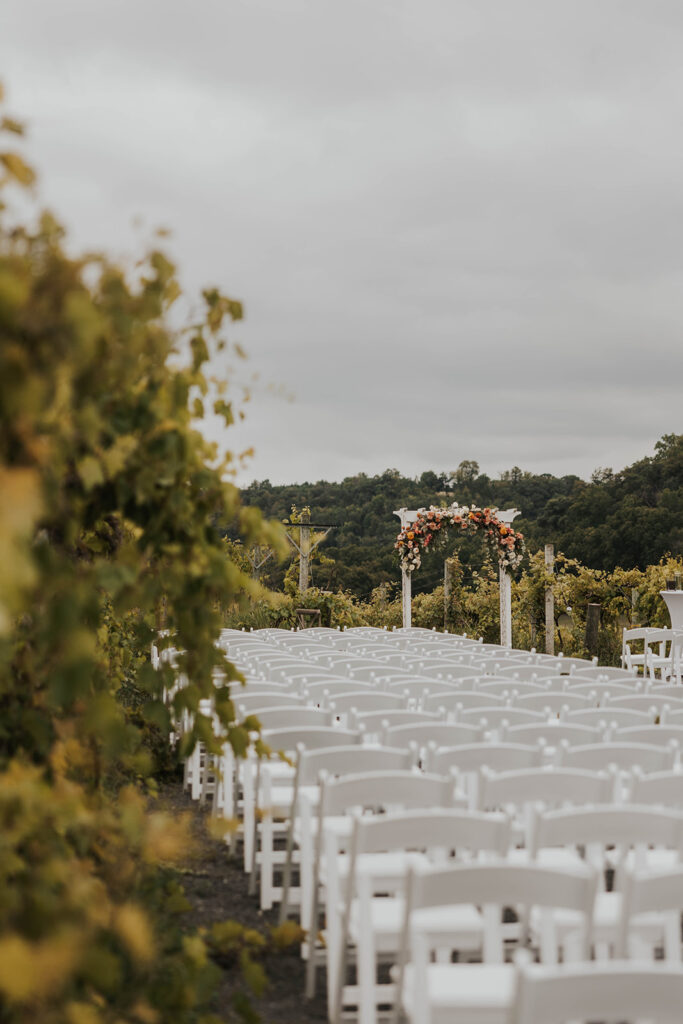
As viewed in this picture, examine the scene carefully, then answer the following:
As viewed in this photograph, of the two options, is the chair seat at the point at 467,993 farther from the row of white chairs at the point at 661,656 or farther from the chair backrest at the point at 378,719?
the row of white chairs at the point at 661,656

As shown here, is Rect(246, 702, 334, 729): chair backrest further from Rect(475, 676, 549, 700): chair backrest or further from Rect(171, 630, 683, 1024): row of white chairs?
Rect(475, 676, 549, 700): chair backrest

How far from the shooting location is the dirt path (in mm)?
3848

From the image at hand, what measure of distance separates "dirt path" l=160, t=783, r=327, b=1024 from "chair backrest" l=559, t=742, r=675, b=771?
1.48m

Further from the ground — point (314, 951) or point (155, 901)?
point (155, 901)

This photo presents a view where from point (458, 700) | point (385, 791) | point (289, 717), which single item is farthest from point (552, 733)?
point (385, 791)

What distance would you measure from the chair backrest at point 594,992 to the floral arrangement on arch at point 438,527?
15291 millimetres

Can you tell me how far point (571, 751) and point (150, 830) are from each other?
2993mm

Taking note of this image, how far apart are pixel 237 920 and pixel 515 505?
34.8 metres

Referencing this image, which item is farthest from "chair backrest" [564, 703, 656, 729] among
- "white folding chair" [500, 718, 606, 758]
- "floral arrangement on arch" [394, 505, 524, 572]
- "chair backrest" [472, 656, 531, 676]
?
"floral arrangement on arch" [394, 505, 524, 572]

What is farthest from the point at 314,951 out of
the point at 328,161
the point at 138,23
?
the point at 328,161

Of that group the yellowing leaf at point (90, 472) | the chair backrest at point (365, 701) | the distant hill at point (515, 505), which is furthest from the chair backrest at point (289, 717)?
the distant hill at point (515, 505)

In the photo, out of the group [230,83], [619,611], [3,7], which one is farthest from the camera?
[619,611]

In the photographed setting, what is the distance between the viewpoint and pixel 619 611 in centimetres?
1823

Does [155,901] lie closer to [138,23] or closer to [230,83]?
[138,23]
